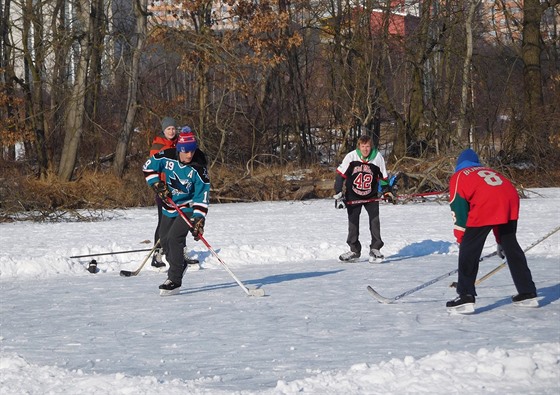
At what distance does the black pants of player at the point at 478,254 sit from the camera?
6.85 m

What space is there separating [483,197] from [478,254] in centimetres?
46

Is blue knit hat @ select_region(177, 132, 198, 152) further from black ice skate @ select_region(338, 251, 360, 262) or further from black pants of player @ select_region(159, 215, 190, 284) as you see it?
black ice skate @ select_region(338, 251, 360, 262)

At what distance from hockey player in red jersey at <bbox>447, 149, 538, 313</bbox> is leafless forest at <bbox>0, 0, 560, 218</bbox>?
1148cm

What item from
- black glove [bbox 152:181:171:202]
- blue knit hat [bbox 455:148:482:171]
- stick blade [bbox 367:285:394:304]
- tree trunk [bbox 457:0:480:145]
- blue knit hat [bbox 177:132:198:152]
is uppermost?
tree trunk [bbox 457:0:480:145]

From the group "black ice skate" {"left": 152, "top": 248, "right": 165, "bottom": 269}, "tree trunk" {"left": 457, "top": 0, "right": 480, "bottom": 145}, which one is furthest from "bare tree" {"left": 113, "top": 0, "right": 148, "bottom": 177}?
"black ice skate" {"left": 152, "top": 248, "right": 165, "bottom": 269}

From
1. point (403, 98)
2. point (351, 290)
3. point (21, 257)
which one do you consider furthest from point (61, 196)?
point (403, 98)

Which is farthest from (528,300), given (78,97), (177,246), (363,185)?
(78,97)

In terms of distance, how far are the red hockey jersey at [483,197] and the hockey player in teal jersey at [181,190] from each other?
98.2 inches

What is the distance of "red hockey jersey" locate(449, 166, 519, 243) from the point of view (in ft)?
22.1

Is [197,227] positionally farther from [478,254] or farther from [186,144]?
[478,254]

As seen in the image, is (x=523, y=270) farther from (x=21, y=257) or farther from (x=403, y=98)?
(x=403, y=98)

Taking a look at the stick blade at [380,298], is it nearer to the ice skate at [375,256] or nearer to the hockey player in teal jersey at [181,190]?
the hockey player in teal jersey at [181,190]

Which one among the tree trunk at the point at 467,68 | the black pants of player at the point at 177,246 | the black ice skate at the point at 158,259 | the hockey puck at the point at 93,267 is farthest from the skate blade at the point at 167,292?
the tree trunk at the point at 467,68

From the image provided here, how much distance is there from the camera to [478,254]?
6.89 m
